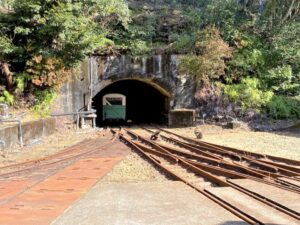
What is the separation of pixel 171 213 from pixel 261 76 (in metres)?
18.8

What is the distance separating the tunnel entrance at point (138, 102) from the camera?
28.4 m

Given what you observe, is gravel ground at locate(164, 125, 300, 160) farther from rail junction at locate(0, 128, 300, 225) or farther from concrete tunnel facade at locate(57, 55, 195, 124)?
concrete tunnel facade at locate(57, 55, 195, 124)

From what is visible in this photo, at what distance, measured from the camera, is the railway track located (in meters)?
6.96

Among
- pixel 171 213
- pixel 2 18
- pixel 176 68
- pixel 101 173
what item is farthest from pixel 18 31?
pixel 171 213

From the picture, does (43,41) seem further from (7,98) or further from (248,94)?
(248,94)

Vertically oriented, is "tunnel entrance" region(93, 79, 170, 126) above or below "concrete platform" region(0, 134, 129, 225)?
above

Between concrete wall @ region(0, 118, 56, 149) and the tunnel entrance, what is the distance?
9187mm

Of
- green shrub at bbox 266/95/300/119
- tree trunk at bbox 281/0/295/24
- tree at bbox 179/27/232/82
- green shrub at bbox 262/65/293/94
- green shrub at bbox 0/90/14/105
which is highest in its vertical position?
tree trunk at bbox 281/0/295/24

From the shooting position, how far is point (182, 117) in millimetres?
23031

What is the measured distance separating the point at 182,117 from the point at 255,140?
20.5ft

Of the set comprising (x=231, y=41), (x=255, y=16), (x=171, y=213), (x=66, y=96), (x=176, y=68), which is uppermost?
(x=255, y=16)

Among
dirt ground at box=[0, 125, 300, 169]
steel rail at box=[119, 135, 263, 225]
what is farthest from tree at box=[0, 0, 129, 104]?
steel rail at box=[119, 135, 263, 225]

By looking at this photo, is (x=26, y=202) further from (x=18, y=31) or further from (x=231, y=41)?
(x=231, y=41)

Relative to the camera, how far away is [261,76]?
24.5m
